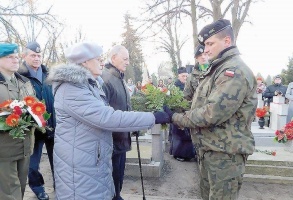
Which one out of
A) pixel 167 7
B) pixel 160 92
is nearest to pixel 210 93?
pixel 160 92

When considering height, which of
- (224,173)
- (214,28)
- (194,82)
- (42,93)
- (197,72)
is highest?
(214,28)

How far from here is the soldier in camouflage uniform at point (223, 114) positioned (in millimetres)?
2385

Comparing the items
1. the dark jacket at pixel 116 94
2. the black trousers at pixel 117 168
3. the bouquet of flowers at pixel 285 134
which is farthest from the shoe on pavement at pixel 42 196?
the bouquet of flowers at pixel 285 134

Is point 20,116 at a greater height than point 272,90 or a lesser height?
lesser

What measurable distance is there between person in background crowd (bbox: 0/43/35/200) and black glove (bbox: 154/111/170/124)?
143 cm

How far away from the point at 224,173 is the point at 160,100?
1.04m

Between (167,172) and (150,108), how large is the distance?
2854 mm

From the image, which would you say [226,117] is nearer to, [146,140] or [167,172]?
[167,172]

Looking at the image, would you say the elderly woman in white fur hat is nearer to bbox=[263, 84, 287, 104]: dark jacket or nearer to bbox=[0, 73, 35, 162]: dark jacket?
bbox=[0, 73, 35, 162]: dark jacket

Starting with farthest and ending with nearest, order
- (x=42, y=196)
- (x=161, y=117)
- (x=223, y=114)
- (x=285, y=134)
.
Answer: (x=285, y=134) < (x=42, y=196) < (x=161, y=117) < (x=223, y=114)

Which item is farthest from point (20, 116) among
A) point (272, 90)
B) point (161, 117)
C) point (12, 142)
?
point (272, 90)

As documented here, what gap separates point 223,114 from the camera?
238 centimetres

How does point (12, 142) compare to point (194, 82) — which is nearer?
point (12, 142)

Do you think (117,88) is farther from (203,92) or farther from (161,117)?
(203,92)
